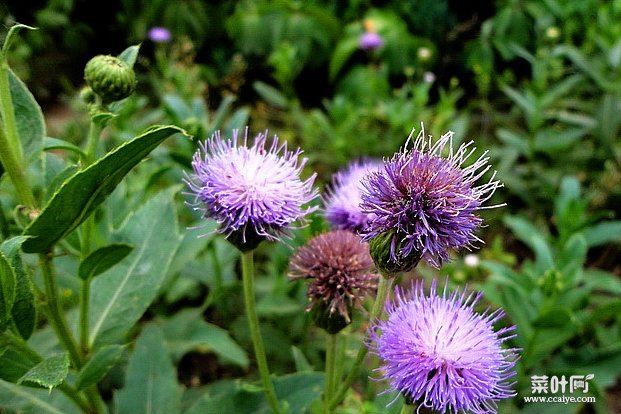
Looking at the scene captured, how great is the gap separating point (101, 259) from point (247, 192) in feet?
1.12

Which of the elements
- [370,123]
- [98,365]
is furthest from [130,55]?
[370,123]

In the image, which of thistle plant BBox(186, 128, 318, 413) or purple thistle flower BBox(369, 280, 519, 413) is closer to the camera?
purple thistle flower BBox(369, 280, 519, 413)

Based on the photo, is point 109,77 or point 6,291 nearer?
point 6,291

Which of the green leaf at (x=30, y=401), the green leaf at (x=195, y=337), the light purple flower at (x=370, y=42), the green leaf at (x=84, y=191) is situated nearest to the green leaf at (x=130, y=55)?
the green leaf at (x=84, y=191)

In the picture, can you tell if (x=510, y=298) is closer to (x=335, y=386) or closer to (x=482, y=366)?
(x=335, y=386)

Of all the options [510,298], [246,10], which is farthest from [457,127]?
[246,10]

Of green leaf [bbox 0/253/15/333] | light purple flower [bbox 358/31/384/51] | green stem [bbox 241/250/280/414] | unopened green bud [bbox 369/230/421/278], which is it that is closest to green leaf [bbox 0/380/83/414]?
green leaf [bbox 0/253/15/333]

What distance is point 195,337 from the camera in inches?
73.4

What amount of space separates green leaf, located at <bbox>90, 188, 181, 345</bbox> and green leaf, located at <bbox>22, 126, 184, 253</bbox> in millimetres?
380

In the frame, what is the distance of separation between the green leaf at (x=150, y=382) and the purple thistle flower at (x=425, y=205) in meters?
A: 0.83

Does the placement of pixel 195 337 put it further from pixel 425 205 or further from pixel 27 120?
pixel 425 205

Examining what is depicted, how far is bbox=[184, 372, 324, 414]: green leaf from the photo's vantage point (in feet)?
4.34

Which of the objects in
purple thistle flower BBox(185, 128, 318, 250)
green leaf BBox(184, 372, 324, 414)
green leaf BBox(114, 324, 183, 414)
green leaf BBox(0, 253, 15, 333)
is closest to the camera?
green leaf BBox(0, 253, 15, 333)

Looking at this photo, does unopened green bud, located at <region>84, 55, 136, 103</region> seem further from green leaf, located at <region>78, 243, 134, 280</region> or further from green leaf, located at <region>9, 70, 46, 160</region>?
green leaf, located at <region>78, 243, 134, 280</region>
